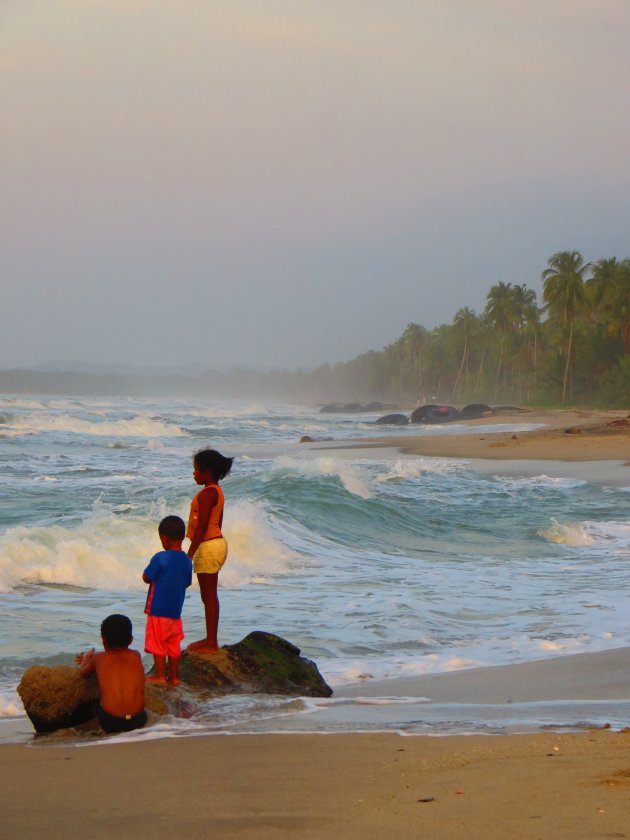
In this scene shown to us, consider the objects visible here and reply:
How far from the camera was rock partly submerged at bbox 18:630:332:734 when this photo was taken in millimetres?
5426

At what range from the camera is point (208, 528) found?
6617 mm

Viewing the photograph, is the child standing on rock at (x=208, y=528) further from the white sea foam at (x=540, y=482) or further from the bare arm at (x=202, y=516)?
the white sea foam at (x=540, y=482)

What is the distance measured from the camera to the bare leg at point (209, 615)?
650cm

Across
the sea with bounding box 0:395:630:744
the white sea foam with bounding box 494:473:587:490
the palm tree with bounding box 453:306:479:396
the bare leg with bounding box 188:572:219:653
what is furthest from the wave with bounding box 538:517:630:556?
the palm tree with bounding box 453:306:479:396

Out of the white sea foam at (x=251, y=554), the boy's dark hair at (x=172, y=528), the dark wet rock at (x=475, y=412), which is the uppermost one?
the dark wet rock at (x=475, y=412)

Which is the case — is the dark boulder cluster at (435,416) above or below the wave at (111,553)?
above

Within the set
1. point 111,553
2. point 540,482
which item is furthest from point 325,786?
point 540,482

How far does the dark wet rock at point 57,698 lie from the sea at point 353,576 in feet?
1.24

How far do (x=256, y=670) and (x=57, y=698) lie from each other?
141cm

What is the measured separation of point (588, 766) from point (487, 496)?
17.3m

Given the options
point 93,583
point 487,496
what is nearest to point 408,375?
point 487,496

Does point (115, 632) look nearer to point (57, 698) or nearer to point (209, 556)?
point (57, 698)

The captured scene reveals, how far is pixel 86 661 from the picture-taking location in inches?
221

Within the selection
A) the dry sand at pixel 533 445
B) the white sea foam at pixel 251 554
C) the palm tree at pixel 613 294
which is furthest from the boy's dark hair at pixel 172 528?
the palm tree at pixel 613 294
